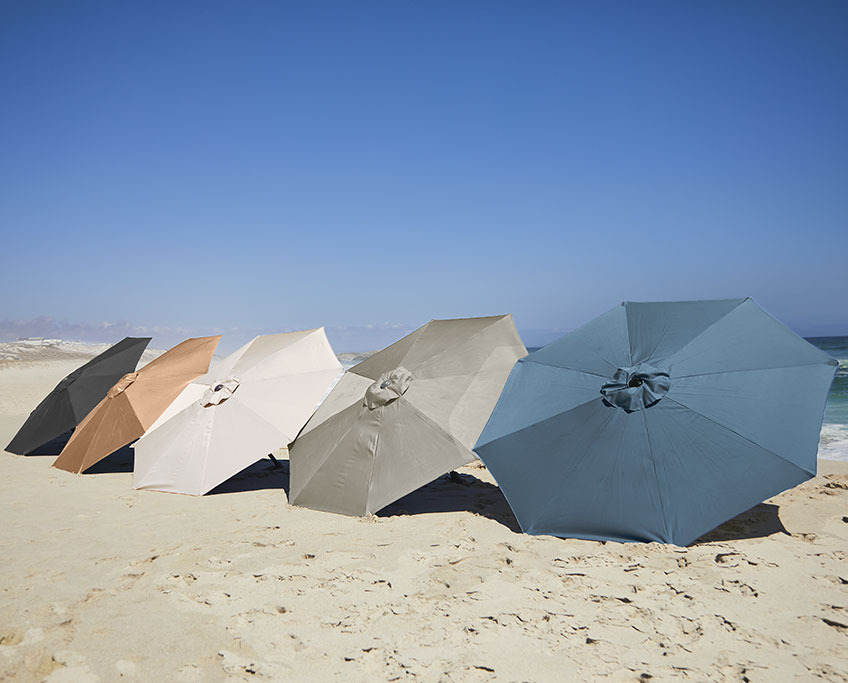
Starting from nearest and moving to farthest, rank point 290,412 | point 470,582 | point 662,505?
1. point 470,582
2. point 662,505
3. point 290,412

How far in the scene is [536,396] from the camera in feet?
14.1

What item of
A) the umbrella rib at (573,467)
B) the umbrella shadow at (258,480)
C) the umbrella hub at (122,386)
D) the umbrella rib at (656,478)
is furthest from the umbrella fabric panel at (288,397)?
the umbrella rib at (656,478)

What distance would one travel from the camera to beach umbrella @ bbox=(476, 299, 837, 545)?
3.41 m

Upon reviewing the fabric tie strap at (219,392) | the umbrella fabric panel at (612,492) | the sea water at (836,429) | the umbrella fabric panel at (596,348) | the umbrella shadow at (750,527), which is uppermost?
the umbrella fabric panel at (596,348)

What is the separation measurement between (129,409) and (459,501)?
3929 mm

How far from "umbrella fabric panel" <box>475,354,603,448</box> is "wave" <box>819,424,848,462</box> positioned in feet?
16.1

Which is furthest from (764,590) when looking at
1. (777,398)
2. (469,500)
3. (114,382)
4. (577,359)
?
(114,382)

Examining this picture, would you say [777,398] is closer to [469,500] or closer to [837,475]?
[837,475]

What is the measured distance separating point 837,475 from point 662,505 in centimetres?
268

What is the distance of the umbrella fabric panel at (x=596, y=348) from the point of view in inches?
163

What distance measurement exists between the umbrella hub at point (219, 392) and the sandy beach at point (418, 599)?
136cm

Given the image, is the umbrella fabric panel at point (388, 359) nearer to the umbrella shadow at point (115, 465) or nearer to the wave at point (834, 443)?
the umbrella shadow at point (115, 465)

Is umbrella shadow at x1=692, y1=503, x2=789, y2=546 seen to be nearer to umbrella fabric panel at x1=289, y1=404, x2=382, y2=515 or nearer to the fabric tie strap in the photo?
umbrella fabric panel at x1=289, y1=404, x2=382, y2=515

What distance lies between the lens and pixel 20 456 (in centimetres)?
755
